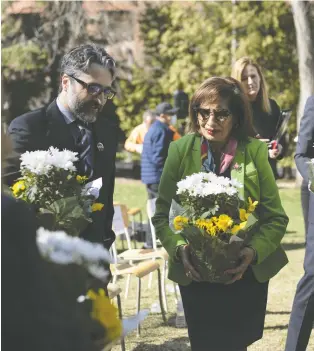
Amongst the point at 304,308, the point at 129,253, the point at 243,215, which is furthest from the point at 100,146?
the point at 129,253

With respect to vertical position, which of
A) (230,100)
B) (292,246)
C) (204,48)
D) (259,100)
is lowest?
(292,246)

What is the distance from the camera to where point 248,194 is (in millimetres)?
4254

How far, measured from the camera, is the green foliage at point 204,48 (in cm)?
3061

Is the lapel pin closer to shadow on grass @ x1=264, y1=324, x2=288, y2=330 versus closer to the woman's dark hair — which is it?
the woman's dark hair

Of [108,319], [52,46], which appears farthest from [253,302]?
[52,46]

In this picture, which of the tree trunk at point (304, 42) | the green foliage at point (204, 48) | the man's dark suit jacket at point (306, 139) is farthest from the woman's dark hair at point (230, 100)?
the green foliage at point (204, 48)

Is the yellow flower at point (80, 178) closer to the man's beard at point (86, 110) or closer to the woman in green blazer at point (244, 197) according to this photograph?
the man's beard at point (86, 110)

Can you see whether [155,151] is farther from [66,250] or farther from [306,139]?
[66,250]

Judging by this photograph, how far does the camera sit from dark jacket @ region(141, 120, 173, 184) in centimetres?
1127

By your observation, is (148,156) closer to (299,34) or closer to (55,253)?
(55,253)

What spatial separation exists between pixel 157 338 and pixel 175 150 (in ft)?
9.96

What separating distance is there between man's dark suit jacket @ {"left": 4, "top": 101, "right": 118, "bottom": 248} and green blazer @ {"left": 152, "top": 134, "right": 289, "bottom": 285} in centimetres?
28

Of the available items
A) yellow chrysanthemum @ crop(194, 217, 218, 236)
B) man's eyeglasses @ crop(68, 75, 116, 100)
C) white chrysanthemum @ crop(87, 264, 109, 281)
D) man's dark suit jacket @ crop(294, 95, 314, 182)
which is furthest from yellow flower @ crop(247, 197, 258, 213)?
white chrysanthemum @ crop(87, 264, 109, 281)

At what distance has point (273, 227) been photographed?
4266 millimetres
